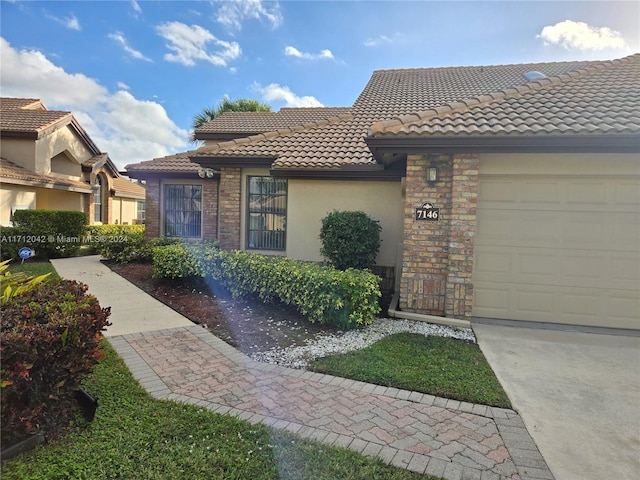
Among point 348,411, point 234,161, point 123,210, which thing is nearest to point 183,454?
point 348,411

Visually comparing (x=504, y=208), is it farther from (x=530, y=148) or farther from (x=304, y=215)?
(x=304, y=215)

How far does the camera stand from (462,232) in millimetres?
6258

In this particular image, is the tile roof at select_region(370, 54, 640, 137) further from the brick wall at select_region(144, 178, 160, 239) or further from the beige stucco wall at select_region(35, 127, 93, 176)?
the beige stucco wall at select_region(35, 127, 93, 176)

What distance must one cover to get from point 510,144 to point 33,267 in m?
13.2

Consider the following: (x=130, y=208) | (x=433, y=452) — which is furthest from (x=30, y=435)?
(x=130, y=208)

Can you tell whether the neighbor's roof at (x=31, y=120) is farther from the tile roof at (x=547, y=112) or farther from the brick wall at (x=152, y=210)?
the tile roof at (x=547, y=112)

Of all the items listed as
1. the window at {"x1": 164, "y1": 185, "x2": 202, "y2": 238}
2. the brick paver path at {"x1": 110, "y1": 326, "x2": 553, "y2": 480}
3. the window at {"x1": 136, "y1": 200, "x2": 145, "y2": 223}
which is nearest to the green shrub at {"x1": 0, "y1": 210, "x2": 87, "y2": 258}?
the window at {"x1": 164, "y1": 185, "x2": 202, "y2": 238}

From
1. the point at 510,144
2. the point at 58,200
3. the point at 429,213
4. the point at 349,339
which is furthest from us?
the point at 58,200

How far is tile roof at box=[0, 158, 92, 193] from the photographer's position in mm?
13953

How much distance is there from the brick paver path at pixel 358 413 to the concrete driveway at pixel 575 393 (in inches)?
11.4

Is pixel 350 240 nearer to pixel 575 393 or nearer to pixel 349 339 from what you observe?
pixel 349 339

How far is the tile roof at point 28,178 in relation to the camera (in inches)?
549

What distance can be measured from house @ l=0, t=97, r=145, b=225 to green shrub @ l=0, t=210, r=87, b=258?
7.79 ft

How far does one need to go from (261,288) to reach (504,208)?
4.79 m
